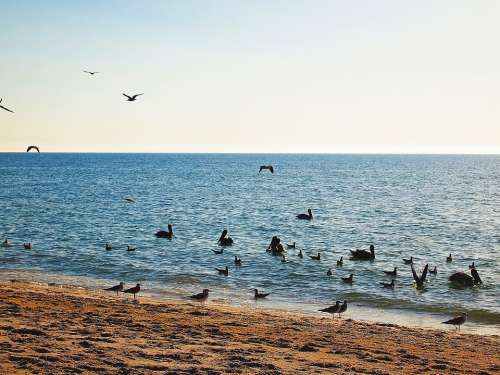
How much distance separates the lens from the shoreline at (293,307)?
71.2 ft

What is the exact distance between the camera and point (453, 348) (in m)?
16.6

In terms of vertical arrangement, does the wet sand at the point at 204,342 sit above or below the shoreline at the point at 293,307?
above

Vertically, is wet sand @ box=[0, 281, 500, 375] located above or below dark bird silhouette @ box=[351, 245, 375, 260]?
above

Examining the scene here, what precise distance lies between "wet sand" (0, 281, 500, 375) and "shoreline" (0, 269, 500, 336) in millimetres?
1690

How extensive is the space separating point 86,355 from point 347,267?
23.6 m

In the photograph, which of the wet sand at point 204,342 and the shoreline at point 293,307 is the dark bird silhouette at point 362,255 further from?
the wet sand at point 204,342

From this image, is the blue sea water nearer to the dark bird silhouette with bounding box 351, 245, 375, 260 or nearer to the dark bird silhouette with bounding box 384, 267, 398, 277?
the dark bird silhouette with bounding box 351, 245, 375, 260

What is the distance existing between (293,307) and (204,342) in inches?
387

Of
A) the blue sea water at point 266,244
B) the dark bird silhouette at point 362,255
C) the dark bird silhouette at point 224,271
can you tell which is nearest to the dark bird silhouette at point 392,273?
the blue sea water at point 266,244

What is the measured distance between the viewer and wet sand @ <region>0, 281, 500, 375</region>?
1214cm

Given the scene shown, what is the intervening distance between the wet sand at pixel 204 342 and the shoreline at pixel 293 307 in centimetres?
169

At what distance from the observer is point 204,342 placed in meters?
14.7

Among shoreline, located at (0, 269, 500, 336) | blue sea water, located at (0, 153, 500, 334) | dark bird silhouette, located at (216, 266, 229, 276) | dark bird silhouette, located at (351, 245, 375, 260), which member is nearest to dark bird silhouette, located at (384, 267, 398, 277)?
blue sea water, located at (0, 153, 500, 334)

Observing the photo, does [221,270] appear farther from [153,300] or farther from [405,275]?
[405,275]
